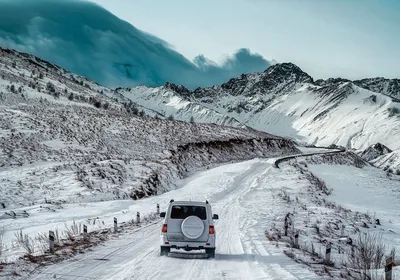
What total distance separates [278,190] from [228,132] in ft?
135

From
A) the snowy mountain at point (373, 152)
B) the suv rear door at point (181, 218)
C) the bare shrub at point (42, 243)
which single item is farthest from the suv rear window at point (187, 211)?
the snowy mountain at point (373, 152)

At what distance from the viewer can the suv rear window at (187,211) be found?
12.7 meters

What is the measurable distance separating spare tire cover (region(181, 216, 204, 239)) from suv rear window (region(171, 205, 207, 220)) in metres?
0.34

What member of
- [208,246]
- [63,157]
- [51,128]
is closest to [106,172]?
[63,157]

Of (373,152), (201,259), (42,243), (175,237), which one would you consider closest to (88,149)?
(42,243)

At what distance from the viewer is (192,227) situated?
12336 mm

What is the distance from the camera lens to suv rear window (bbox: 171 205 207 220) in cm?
1269

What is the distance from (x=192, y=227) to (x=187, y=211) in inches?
26.5

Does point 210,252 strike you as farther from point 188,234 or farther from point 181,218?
point 181,218

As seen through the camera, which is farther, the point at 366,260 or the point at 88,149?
the point at 88,149

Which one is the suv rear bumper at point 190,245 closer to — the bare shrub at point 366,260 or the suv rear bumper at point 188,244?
the suv rear bumper at point 188,244

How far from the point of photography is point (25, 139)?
44.0m

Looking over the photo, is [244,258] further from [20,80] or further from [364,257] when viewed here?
[20,80]

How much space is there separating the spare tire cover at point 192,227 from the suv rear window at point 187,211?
34 centimetres
